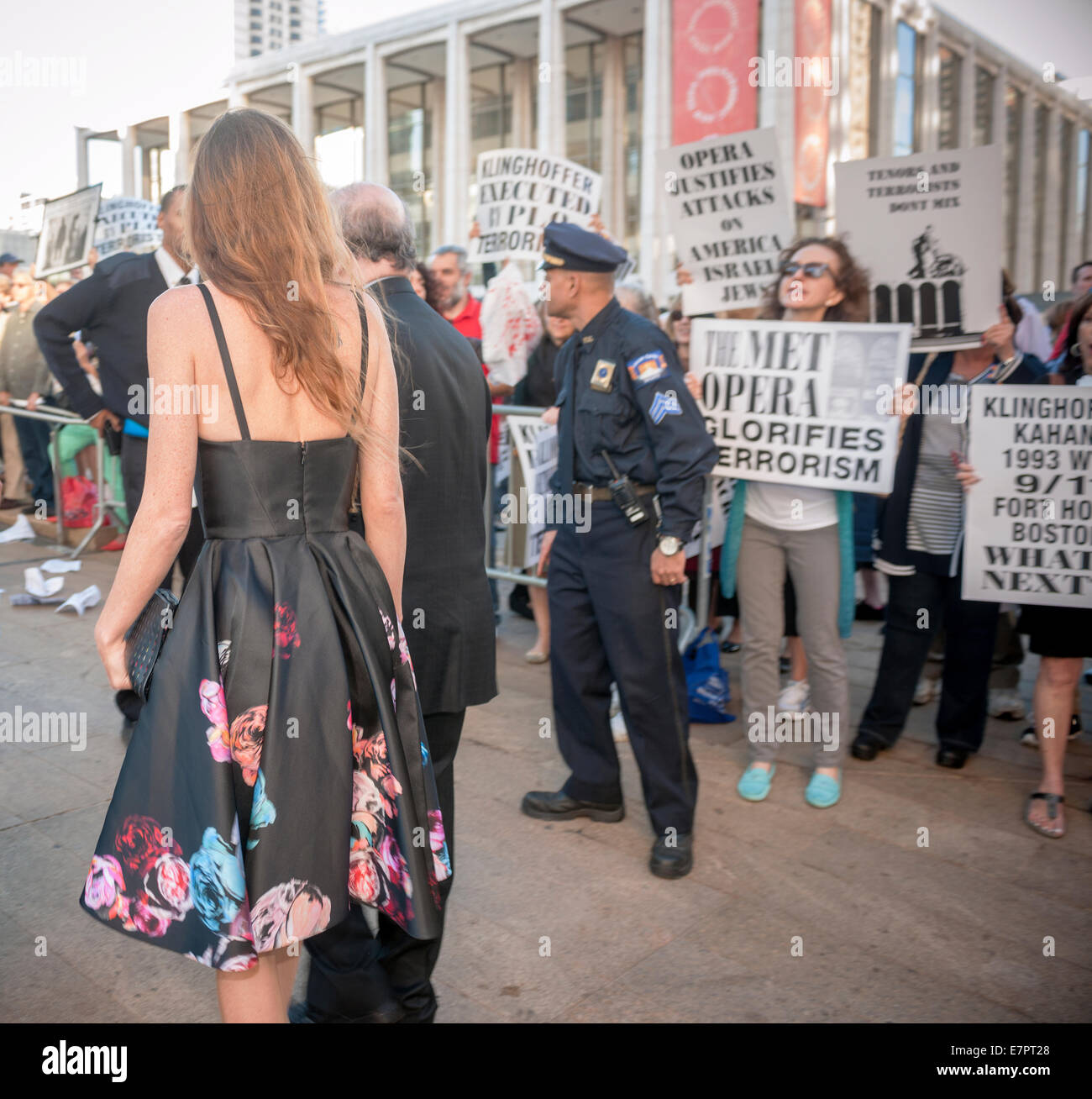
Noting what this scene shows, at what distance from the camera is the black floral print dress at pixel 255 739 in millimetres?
1957

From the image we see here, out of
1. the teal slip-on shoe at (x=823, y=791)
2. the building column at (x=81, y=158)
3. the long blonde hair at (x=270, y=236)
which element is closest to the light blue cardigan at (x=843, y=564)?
the teal slip-on shoe at (x=823, y=791)

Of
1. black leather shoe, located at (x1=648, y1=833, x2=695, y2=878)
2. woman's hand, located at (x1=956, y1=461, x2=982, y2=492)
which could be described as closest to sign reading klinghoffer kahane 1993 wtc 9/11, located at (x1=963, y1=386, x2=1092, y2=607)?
woman's hand, located at (x1=956, y1=461, x2=982, y2=492)

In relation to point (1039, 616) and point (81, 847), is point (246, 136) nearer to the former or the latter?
point (81, 847)

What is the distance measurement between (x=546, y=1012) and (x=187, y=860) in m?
1.25

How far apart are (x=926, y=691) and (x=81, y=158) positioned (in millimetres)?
54694

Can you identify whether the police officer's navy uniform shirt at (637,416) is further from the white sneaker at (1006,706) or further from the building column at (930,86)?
the building column at (930,86)

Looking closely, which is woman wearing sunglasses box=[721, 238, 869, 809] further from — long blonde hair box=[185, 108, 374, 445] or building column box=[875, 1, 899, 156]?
building column box=[875, 1, 899, 156]

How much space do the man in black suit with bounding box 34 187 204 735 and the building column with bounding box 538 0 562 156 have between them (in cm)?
3155

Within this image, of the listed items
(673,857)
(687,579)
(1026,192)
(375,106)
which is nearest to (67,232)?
(687,579)

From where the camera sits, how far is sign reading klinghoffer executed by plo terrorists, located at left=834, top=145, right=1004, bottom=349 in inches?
174

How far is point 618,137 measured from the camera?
37219 mm

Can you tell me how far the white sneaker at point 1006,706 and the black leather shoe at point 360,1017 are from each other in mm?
3883
